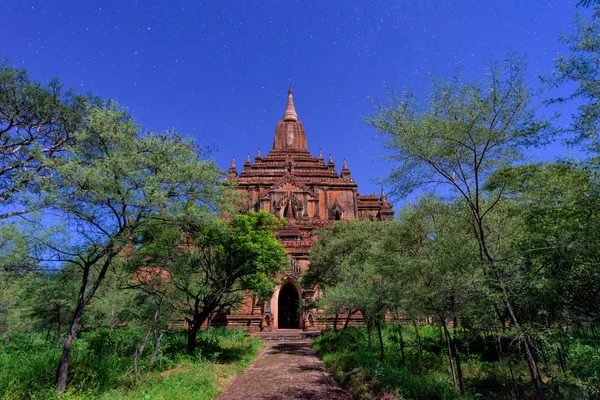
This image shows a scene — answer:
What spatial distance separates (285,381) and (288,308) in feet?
53.1

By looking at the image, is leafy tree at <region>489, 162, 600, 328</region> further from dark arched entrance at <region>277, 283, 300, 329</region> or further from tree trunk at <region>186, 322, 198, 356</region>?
dark arched entrance at <region>277, 283, 300, 329</region>

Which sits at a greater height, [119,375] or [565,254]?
[565,254]

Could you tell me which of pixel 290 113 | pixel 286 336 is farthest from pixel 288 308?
pixel 290 113

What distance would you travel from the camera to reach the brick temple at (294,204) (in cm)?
2441

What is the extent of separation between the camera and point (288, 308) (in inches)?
1055

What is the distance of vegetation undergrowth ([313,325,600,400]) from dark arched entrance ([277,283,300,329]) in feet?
28.6

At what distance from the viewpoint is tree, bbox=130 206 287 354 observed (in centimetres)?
1184

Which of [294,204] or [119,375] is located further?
[294,204]

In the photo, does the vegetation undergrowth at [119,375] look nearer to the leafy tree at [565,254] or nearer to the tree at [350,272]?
the tree at [350,272]

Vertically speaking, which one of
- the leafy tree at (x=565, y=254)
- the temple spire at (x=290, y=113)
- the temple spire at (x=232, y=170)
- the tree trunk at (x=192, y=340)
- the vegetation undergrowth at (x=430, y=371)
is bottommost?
the vegetation undergrowth at (x=430, y=371)

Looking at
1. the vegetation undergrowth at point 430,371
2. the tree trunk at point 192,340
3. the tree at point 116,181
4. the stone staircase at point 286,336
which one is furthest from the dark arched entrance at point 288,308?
the tree at point 116,181

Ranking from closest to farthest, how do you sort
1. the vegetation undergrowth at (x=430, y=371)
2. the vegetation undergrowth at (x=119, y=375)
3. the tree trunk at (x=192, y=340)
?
the vegetation undergrowth at (x=430, y=371) < the vegetation undergrowth at (x=119, y=375) < the tree trunk at (x=192, y=340)

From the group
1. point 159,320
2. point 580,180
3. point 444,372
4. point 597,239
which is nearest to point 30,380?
point 159,320

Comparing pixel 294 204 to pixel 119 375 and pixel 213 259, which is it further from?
pixel 119 375
